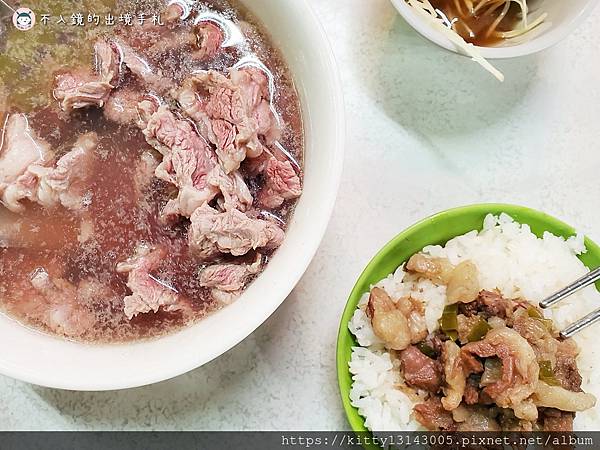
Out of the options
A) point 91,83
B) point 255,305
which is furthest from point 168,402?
point 91,83

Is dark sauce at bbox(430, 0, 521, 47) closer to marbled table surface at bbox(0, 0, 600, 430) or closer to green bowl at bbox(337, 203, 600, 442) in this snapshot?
marbled table surface at bbox(0, 0, 600, 430)

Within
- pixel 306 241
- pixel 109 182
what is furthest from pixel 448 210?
pixel 109 182

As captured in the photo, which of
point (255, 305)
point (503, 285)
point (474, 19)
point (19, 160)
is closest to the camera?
point (255, 305)

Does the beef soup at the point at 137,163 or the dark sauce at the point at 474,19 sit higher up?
the dark sauce at the point at 474,19

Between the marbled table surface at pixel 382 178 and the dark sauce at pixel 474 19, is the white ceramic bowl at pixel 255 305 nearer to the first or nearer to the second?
the marbled table surface at pixel 382 178

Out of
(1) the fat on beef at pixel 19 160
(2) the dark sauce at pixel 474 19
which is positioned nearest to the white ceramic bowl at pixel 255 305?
(1) the fat on beef at pixel 19 160

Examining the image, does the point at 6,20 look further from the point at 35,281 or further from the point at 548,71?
the point at 548,71

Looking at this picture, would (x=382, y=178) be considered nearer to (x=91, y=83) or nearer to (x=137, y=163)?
(x=137, y=163)
